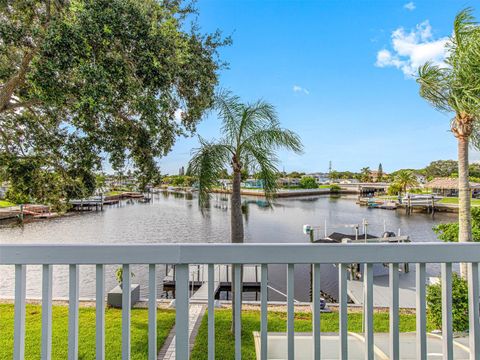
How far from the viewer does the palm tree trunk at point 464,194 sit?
13.7 ft

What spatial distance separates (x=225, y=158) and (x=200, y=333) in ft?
9.87

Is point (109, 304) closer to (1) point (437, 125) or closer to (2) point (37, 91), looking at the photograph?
(2) point (37, 91)

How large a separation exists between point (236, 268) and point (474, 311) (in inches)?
37.4

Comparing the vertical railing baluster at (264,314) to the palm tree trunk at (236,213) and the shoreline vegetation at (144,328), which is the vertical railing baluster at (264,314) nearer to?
the shoreline vegetation at (144,328)

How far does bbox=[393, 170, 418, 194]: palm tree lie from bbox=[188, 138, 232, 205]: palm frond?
34726 millimetres

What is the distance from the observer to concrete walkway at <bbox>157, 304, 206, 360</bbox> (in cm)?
386

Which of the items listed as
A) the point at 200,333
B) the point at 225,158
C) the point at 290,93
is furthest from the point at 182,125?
the point at 200,333

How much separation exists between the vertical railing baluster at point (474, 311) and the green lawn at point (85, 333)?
3.80 metres

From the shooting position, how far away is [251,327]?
5.09 metres

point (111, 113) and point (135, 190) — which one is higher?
point (111, 113)

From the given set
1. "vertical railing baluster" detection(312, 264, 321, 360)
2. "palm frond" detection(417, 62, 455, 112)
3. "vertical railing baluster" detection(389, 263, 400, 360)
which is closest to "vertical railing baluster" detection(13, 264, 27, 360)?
"vertical railing baluster" detection(312, 264, 321, 360)

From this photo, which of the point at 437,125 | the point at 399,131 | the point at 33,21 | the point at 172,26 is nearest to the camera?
the point at 33,21

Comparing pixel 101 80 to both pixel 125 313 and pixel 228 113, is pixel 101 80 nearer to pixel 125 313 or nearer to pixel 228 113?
pixel 228 113

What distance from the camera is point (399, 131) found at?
870 cm
